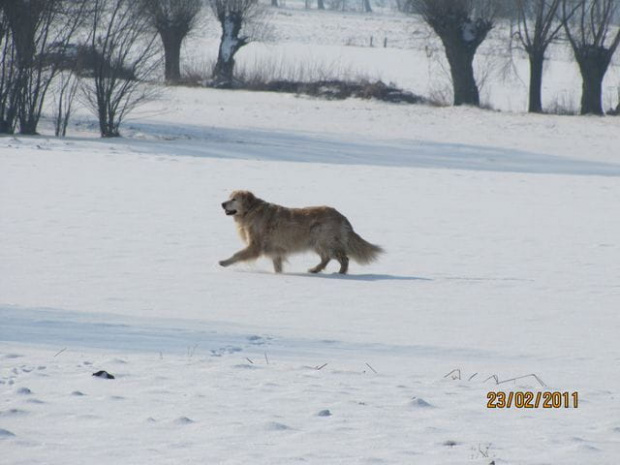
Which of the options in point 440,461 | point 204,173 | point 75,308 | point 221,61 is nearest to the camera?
point 440,461

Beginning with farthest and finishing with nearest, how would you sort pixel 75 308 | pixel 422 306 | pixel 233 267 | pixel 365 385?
pixel 233 267 → pixel 422 306 → pixel 75 308 → pixel 365 385

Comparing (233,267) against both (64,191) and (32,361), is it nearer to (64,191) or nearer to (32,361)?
(32,361)

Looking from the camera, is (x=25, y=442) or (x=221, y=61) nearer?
(x=25, y=442)

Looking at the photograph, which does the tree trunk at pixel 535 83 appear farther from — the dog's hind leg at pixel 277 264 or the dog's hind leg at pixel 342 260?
the dog's hind leg at pixel 277 264

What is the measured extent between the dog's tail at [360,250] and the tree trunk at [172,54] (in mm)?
35473

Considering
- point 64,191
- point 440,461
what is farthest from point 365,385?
point 64,191

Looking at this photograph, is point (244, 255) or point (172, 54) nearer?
point (244, 255)

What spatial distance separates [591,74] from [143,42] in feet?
60.3

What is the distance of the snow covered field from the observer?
5.38m

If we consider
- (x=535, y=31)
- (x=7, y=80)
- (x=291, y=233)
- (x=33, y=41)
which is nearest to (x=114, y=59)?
(x=33, y=41)

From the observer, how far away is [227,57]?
4728cm

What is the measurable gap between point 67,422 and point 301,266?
23.4 feet

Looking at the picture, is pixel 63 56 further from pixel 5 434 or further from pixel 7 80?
pixel 5 434

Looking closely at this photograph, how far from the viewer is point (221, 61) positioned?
47.2m
